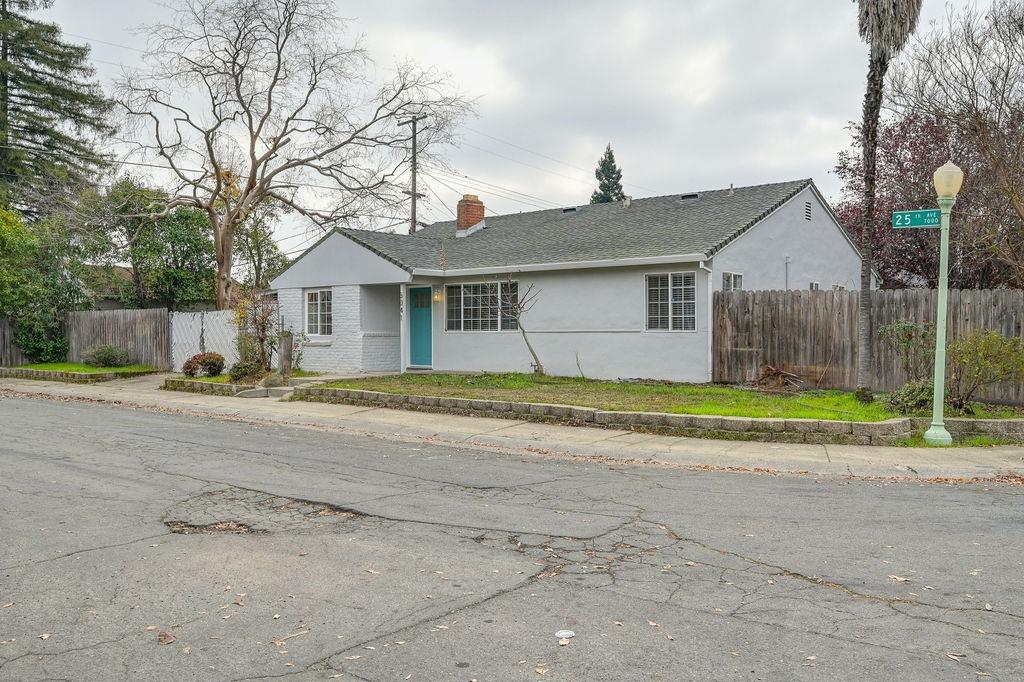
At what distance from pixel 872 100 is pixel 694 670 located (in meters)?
13.1

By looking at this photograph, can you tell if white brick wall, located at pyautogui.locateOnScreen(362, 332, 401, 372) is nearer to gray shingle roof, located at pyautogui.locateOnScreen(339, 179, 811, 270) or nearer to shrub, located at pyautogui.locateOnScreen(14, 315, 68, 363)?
gray shingle roof, located at pyautogui.locateOnScreen(339, 179, 811, 270)

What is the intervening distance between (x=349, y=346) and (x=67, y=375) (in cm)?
857

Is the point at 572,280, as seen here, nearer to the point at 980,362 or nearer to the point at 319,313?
the point at 319,313

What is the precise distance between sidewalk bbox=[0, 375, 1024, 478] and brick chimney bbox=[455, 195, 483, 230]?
35.4 feet

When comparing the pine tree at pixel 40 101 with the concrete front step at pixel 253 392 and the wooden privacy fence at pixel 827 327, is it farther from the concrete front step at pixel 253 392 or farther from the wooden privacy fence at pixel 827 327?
the wooden privacy fence at pixel 827 327

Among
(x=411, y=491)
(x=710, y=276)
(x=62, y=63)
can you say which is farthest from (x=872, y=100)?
(x=62, y=63)

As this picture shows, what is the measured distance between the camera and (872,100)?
1389cm

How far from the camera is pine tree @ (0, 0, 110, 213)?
36938 mm

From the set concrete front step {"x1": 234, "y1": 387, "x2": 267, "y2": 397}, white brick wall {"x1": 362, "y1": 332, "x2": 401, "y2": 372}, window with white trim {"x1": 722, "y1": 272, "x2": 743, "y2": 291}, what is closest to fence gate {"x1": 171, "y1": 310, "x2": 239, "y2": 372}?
white brick wall {"x1": 362, "y1": 332, "x2": 401, "y2": 372}

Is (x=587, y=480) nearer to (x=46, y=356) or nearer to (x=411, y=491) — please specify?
(x=411, y=491)

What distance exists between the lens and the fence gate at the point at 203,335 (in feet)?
74.1

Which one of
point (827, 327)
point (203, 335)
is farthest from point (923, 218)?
point (203, 335)

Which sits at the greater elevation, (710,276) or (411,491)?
(710,276)

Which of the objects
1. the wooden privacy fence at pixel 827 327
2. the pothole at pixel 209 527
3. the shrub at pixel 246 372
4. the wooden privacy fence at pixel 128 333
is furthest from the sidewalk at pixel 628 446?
the wooden privacy fence at pixel 128 333
